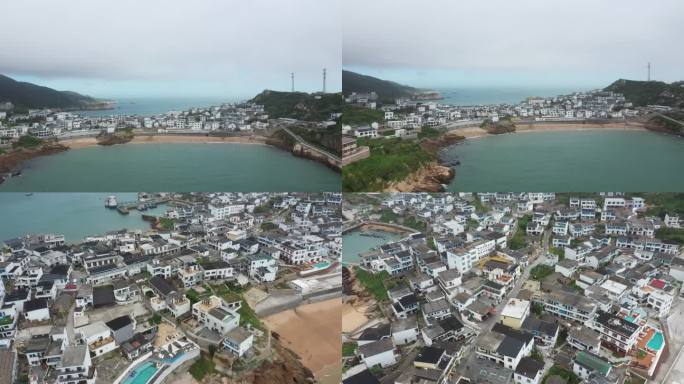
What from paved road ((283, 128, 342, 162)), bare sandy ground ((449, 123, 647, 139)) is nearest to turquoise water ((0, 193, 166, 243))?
paved road ((283, 128, 342, 162))

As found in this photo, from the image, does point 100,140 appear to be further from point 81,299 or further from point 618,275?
point 618,275

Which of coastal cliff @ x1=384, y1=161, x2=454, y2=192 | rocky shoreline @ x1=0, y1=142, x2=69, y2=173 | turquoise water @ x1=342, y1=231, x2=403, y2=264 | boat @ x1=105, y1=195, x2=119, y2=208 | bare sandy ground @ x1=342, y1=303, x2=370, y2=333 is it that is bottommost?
bare sandy ground @ x1=342, y1=303, x2=370, y2=333

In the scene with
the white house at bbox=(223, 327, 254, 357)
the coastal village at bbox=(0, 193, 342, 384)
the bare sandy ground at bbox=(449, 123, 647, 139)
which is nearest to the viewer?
the coastal village at bbox=(0, 193, 342, 384)

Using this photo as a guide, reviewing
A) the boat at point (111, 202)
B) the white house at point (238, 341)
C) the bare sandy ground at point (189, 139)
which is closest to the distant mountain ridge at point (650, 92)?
the bare sandy ground at point (189, 139)

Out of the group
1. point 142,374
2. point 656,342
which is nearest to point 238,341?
point 142,374

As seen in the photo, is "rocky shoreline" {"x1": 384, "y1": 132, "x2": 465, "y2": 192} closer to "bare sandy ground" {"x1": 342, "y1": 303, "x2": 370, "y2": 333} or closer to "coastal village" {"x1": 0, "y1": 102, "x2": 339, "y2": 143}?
"coastal village" {"x1": 0, "y1": 102, "x2": 339, "y2": 143}

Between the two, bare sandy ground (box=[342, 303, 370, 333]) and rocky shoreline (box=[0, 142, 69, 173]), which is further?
rocky shoreline (box=[0, 142, 69, 173])
